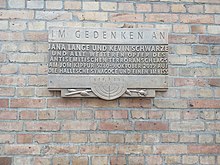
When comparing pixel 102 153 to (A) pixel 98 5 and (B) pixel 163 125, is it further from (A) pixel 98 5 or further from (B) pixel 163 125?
(A) pixel 98 5

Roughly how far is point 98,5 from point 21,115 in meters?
1.14

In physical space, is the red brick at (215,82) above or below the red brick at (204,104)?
above

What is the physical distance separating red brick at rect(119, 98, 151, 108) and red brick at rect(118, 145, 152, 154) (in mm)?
335

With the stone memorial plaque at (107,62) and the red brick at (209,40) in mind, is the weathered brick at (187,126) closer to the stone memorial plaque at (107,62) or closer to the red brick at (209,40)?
the stone memorial plaque at (107,62)

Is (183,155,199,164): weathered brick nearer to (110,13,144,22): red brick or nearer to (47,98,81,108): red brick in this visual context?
(47,98,81,108): red brick

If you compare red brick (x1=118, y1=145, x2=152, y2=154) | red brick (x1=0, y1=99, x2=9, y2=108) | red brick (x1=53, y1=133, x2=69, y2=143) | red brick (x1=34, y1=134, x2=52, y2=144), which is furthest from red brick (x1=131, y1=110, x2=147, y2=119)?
red brick (x1=0, y1=99, x2=9, y2=108)

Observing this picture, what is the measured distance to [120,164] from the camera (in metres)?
2.71

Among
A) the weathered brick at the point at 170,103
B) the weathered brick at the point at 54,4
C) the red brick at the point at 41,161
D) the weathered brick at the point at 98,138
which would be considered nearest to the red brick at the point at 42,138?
the red brick at the point at 41,161

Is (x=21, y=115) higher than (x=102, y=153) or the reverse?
higher

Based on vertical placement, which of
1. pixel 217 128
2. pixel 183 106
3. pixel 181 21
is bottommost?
pixel 217 128

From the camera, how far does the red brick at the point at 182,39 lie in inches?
113

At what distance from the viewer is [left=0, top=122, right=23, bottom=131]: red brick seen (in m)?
2.68

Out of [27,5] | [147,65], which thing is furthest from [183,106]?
[27,5]

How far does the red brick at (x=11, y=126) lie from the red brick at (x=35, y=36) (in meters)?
0.71
